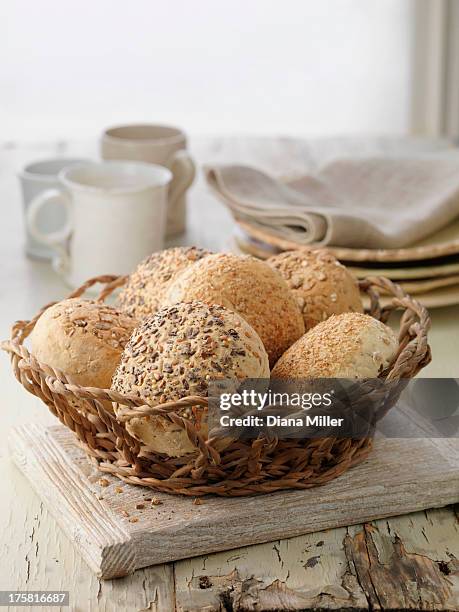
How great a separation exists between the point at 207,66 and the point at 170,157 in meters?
1.61

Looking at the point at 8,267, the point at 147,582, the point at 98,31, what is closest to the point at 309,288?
the point at 147,582

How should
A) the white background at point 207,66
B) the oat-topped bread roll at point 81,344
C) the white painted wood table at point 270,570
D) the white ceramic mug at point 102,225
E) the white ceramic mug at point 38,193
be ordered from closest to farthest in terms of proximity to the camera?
the white painted wood table at point 270,570
the oat-topped bread roll at point 81,344
the white ceramic mug at point 102,225
the white ceramic mug at point 38,193
the white background at point 207,66

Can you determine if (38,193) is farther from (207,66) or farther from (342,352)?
(207,66)

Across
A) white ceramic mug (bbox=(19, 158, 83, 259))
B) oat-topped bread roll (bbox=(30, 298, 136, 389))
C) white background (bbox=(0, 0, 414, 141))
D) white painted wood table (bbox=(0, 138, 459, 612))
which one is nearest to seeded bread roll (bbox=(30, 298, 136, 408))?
oat-topped bread roll (bbox=(30, 298, 136, 389))

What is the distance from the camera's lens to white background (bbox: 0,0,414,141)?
121 inches

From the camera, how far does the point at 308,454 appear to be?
2.85 ft

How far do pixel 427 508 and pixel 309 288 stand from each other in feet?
0.90

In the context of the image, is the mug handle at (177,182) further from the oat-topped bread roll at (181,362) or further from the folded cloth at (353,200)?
the oat-topped bread roll at (181,362)

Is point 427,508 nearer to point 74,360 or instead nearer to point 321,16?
point 74,360

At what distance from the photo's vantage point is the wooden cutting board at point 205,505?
32.3 inches

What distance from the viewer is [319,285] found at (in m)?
1.05

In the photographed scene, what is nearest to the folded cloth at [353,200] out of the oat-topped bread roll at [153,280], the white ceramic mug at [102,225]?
the white ceramic mug at [102,225]

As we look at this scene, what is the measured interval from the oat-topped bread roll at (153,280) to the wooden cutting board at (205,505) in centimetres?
16

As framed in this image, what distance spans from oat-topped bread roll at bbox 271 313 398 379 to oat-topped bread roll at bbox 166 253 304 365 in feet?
0.11
